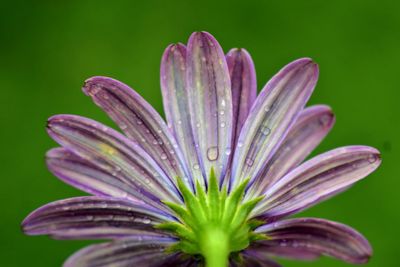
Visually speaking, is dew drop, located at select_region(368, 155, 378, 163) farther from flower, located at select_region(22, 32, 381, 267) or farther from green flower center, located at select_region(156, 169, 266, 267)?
green flower center, located at select_region(156, 169, 266, 267)

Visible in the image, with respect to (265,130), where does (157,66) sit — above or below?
above

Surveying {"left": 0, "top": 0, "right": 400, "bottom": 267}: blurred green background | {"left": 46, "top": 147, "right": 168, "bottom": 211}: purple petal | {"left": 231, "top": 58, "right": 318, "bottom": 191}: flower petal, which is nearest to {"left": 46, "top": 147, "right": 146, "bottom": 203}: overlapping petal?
Result: {"left": 46, "top": 147, "right": 168, "bottom": 211}: purple petal

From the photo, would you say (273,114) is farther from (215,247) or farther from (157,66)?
(157,66)

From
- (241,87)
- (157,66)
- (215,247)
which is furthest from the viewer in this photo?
(157,66)

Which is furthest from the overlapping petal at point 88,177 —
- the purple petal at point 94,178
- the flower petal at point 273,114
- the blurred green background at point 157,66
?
the blurred green background at point 157,66

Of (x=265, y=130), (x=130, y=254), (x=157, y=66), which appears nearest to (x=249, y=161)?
(x=265, y=130)

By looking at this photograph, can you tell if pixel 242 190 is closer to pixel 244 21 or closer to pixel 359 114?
pixel 359 114
